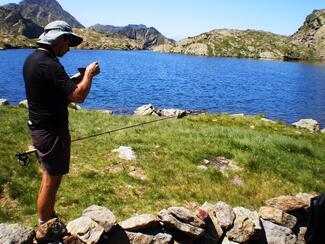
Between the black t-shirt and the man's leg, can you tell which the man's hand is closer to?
the black t-shirt

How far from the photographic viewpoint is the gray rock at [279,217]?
444 inches

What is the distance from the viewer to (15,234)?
25.9 feet

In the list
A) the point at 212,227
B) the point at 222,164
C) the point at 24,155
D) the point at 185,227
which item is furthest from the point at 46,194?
the point at 222,164

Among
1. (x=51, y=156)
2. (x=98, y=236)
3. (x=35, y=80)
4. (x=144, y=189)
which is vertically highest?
(x=35, y=80)

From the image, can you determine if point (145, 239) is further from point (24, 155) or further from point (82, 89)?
point (82, 89)

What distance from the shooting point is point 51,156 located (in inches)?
337

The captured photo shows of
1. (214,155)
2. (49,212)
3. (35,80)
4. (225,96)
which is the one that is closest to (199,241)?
(49,212)

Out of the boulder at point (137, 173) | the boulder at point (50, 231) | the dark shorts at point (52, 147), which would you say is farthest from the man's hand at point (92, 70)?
the boulder at point (137, 173)

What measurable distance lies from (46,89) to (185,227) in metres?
4.70

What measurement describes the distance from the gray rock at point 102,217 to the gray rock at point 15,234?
1536mm

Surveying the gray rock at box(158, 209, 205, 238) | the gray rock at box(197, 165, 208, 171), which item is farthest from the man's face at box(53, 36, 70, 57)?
the gray rock at box(197, 165, 208, 171)

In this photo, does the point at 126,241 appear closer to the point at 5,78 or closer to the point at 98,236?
the point at 98,236

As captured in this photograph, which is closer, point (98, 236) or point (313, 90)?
point (98, 236)

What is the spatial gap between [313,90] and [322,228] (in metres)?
108
